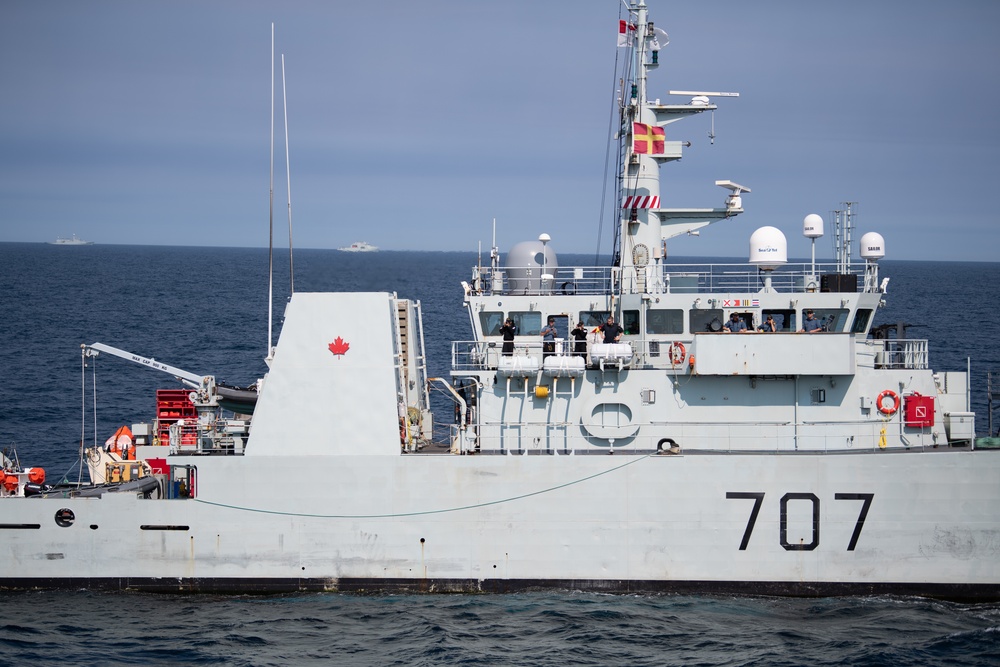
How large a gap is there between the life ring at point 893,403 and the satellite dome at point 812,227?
10.7 ft

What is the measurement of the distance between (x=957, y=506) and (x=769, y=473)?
304 centimetres

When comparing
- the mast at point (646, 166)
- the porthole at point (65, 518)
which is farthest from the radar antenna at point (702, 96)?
the porthole at point (65, 518)

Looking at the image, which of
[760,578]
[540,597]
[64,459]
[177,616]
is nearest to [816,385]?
[760,578]

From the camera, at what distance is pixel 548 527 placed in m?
16.5

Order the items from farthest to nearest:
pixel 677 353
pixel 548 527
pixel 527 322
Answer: pixel 527 322
pixel 677 353
pixel 548 527

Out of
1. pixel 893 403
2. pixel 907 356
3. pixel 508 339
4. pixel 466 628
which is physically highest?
pixel 508 339

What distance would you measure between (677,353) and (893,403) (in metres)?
3.76

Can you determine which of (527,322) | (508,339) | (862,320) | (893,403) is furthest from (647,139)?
(893,403)

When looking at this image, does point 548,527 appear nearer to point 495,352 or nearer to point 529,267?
point 495,352

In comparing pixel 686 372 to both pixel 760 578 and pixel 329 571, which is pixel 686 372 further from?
pixel 329 571

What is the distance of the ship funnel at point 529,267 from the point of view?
60.0 ft

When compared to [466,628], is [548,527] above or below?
above

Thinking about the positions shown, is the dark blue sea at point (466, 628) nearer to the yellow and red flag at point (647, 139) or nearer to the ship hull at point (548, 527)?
the ship hull at point (548, 527)

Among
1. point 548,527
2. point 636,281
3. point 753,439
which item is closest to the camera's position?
point 548,527
